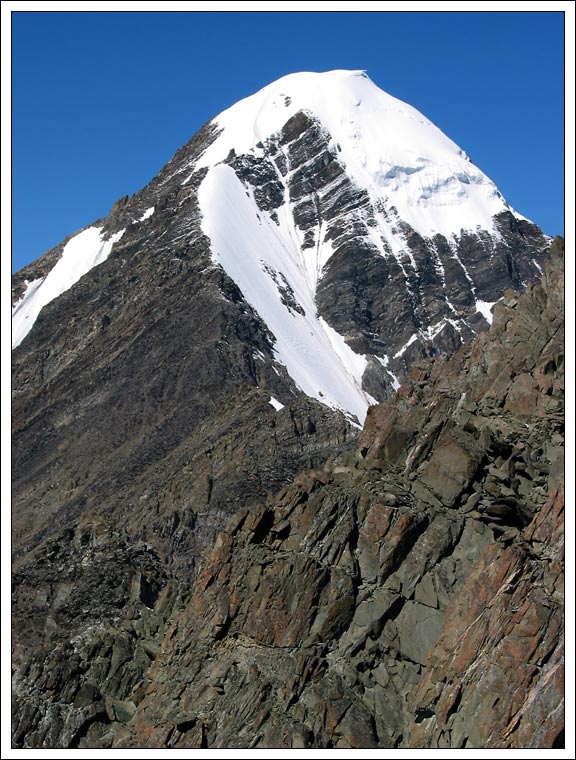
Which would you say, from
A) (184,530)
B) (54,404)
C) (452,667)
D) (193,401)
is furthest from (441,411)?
(54,404)

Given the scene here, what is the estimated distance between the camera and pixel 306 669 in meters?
52.6

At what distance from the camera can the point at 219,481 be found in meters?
138

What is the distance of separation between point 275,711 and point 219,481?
3422 inches

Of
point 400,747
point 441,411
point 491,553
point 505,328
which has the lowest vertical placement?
point 400,747

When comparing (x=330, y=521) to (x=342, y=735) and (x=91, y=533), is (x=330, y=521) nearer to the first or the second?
(x=342, y=735)

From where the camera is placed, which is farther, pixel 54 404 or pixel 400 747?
pixel 54 404

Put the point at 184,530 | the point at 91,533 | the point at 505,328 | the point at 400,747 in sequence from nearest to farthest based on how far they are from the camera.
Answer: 1. the point at 400,747
2. the point at 505,328
3. the point at 91,533
4. the point at 184,530

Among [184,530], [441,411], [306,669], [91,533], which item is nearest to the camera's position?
[306,669]

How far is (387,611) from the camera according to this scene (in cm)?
5312

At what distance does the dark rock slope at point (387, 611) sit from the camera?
4916 cm

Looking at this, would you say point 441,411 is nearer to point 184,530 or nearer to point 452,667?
point 452,667

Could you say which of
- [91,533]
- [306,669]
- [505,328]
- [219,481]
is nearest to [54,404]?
[219,481]

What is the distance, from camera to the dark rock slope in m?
49.2

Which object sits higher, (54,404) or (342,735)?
(54,404)
